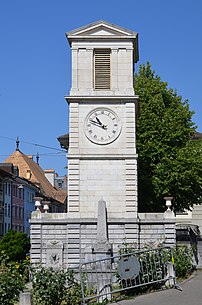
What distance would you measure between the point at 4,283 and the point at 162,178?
2348cm

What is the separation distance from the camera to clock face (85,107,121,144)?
28.9m

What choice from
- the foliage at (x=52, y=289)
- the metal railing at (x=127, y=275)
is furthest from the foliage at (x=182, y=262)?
the foliage at (x=52, y=289)

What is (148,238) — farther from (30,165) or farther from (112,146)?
(30,165)

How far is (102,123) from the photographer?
1144 inches

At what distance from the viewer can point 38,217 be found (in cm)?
2905

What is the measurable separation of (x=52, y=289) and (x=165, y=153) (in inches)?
915

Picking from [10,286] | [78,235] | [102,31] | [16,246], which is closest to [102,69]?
[102,31]

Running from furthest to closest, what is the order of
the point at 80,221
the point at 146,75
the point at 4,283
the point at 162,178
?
the point at 146,75
the point at 162,178
the point at 80,221
the point at 4,283

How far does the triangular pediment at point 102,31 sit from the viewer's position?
2966cm

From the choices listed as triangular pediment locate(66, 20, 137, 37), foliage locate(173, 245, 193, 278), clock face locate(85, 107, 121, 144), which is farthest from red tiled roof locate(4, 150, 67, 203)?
foliage locate(173, 245, 193, 278)

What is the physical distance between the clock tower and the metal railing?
31.0 ft

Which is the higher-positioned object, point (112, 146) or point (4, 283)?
→ point (112, 146)

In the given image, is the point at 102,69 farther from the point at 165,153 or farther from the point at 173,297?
the point at 173,297

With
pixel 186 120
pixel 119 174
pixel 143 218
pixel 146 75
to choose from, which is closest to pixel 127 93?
pixel 119 174
